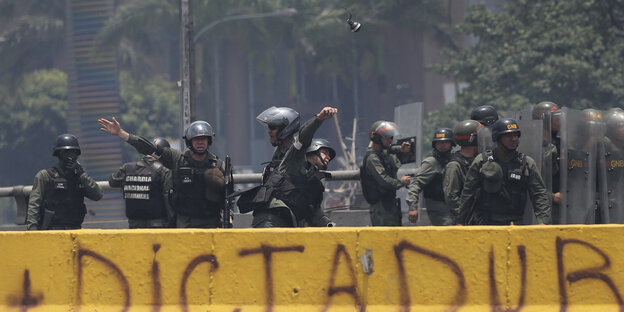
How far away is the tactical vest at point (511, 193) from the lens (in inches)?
296

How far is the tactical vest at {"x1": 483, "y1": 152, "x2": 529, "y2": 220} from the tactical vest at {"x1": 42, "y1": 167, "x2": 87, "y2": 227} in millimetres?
3999

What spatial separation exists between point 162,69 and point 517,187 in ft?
177

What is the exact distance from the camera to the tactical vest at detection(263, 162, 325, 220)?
7508 millimetres

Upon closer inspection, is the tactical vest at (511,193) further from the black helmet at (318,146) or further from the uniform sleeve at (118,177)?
the uniform sleeve at (118,177)

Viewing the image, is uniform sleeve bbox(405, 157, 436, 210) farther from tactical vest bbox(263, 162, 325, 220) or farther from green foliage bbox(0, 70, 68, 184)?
green foliage bbox(0, 70, 68, 184)

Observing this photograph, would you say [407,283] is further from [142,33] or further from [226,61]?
[226,61]

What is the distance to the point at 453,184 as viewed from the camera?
8750mm

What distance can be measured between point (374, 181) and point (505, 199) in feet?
8.28

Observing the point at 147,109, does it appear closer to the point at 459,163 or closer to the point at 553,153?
the point at 459,163

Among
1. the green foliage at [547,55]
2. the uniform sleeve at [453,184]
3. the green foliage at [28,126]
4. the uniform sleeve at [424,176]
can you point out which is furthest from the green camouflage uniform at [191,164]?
the green foliage at [28,126]

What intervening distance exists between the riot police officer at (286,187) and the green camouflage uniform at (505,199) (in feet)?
3.63

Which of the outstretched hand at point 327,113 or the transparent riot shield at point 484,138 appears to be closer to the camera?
the outstretched hand at point 327,113

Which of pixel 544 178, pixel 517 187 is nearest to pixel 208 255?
pixel 517 187

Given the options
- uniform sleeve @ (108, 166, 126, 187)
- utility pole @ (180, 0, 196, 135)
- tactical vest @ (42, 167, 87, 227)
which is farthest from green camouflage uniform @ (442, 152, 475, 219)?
utility pole @ (180, 0, 196, 135)
